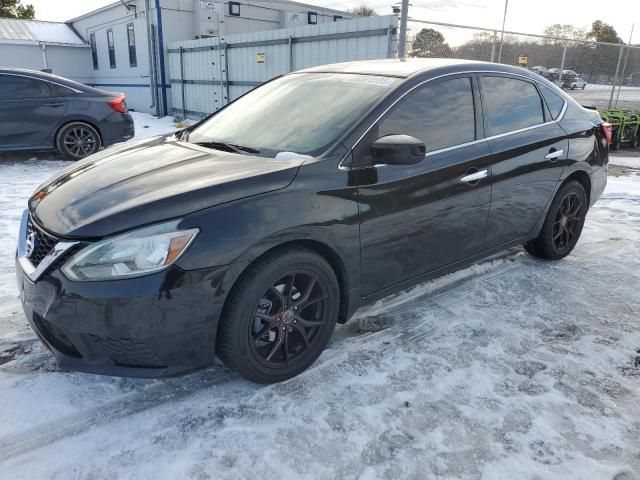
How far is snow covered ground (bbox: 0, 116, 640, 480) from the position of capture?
2.15m

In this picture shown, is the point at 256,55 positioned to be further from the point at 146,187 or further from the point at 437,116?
the point at 146,187

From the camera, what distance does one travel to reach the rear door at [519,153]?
3.55 metres

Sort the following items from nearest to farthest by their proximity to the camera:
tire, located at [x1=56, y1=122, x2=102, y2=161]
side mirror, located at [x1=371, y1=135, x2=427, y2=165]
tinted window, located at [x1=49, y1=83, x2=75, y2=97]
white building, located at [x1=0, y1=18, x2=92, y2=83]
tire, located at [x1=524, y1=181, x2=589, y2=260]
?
side mirror, located at [x1=371, y1=135, x2=427, y2=165]
tire, located at [x1=524, y1=181, x2=589, y2=260]
tinted window, located at [x1=49, y1=83, x2=75, y2=97]
tire, located at [x1=56, y1=122, x2=102, y2=161]
white building, located at [x1=0, y1=18, x2=92, y2=83]

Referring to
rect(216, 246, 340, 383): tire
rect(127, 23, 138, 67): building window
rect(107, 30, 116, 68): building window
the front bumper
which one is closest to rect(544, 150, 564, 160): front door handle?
rect(216, 246, 340, 383): tire

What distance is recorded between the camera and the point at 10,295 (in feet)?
11.7

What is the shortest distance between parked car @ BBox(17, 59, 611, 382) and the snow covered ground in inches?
11.7

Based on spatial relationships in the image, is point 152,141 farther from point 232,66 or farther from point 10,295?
point 232,66

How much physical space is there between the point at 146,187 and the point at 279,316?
934 millimetres

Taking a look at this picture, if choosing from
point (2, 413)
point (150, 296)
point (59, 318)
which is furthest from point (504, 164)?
point (2, 413)

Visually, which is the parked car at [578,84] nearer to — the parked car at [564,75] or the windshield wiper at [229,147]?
the parked car at [564,75]

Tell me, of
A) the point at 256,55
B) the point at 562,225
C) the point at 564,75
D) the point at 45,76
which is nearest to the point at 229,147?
the point at 562,225

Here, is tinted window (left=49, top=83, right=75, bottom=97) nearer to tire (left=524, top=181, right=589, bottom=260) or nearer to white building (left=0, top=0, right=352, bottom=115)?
tire (left=524, top=181, right=589, bottom=260)

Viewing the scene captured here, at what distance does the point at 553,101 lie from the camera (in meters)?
4.14

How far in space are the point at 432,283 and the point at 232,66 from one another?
446 inches
